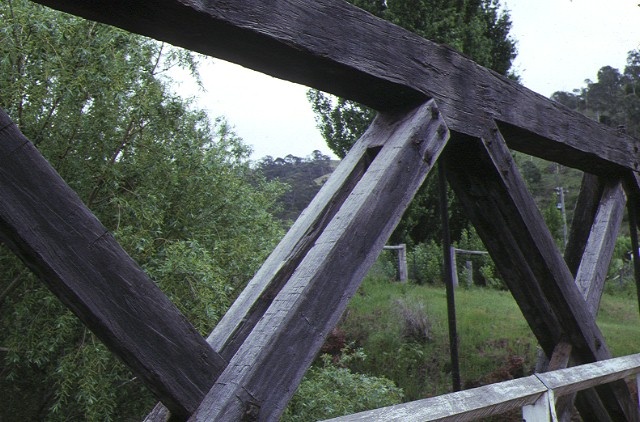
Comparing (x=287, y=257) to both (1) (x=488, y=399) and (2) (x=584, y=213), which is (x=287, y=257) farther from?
(2) (x=584, y=213)

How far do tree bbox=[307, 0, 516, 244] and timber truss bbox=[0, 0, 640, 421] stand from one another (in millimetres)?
10513

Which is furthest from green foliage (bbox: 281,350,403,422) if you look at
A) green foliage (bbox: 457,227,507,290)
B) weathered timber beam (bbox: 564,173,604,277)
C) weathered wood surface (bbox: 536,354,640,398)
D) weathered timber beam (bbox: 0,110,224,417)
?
green foliage (bbox: 457,227,507,290)

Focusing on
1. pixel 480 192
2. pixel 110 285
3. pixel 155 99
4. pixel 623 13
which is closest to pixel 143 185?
pixel 155 99

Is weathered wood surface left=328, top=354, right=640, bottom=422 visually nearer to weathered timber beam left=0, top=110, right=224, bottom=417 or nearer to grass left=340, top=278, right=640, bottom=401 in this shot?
weathered timber beam left=0, top=110, right=224, bottom=417

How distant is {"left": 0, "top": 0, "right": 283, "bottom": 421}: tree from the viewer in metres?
6.20

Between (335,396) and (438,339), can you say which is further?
(438,339)

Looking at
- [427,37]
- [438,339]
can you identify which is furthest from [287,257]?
[427,37]

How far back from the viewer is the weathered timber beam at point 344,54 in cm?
185

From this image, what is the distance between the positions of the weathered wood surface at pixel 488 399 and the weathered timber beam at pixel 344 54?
3.17 feet

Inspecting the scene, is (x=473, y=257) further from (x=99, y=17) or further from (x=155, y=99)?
(x=99, y=17)

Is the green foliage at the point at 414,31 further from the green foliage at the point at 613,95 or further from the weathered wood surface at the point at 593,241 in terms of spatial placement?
the green foliage at the point at 613,95

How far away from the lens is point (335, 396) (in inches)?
262

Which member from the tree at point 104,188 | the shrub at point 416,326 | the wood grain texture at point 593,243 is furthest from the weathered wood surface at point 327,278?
the shrub at point 416,326

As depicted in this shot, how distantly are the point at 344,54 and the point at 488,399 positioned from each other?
1104mm
